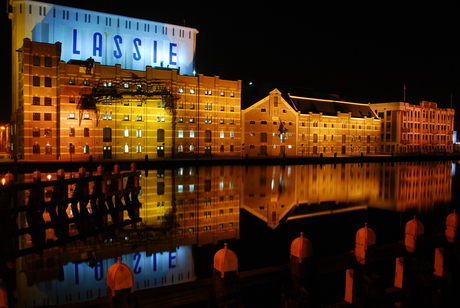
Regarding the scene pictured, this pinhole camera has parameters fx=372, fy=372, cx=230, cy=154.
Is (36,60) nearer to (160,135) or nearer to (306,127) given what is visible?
(160,135)

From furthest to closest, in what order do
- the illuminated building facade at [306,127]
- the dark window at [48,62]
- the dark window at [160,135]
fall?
the illuminated building facade at [306,127] → the dark window at [160,135] → the dark window at [48,62]

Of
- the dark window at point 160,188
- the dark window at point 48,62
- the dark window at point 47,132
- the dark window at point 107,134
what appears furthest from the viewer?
the dark window at point 107,134

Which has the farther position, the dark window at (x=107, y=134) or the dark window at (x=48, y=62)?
the dark window at (x=107, y=134)

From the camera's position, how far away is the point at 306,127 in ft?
258

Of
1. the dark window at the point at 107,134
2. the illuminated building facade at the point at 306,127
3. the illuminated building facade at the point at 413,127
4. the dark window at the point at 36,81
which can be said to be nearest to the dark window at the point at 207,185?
the dark window at the point at 107,134

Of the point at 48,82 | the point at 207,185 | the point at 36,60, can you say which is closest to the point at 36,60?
the point at 36,60

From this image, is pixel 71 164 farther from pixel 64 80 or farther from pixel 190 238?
pixel 190 238

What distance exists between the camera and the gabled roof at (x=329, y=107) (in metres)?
80.8

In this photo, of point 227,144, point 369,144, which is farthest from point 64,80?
point 369,144

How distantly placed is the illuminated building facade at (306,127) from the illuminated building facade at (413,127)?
7426mm

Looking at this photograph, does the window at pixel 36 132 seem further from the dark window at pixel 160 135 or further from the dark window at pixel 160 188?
the dark window at pixel 160 188

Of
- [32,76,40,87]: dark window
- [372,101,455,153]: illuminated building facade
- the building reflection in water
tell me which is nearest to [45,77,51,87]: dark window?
[32,76,40,87]: dark window

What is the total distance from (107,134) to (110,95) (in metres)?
7.00

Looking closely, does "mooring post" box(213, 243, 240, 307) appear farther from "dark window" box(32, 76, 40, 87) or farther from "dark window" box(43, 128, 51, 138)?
"dark window" box(32, 76, 40, 87)
